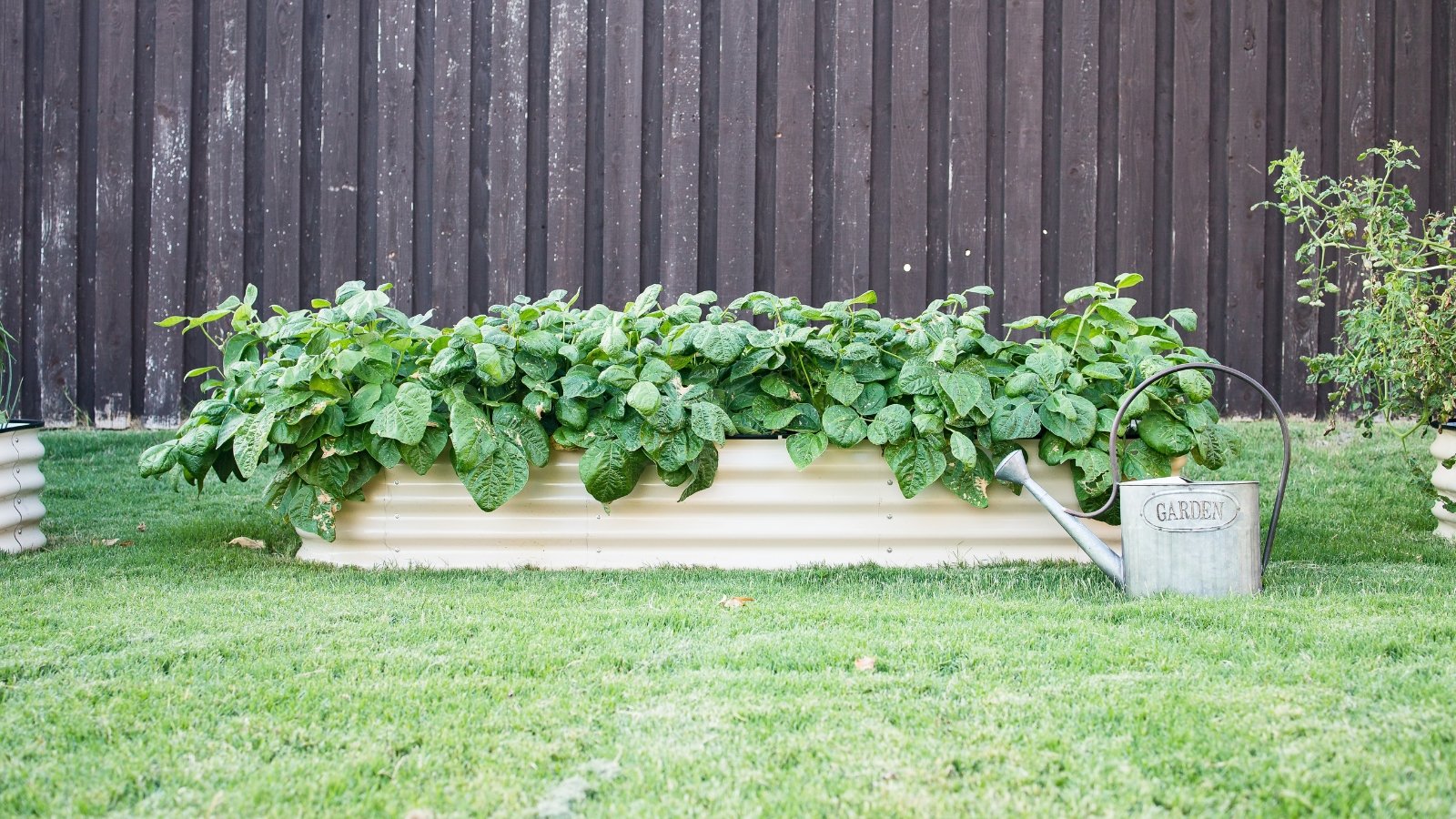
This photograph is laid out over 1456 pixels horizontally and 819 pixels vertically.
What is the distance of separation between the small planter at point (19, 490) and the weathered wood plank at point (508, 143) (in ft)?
5.28

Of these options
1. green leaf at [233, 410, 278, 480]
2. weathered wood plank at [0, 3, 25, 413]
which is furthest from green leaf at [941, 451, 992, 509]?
weathered wood plank at [0, 3, 25, 413]

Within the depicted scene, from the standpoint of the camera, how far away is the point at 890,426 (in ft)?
7.16

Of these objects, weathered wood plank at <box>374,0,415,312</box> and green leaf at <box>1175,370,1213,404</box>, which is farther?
weathered wood plank at <box>374,0,415,312</box>

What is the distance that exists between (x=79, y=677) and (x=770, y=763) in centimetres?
98

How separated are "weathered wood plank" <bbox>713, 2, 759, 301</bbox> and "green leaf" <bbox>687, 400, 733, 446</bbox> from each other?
1574mm

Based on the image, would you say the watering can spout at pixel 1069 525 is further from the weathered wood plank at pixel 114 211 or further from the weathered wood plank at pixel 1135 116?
the weathered wood plank at pixel 114 211

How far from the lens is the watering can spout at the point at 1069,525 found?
1933 millimetres

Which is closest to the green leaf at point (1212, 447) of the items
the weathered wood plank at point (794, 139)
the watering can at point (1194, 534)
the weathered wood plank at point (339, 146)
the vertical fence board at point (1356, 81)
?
the watering can at point (1194, 534)

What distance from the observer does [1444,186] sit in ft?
12.2

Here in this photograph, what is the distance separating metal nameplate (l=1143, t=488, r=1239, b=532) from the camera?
1821 mm

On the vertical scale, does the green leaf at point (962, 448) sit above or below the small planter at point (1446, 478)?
above

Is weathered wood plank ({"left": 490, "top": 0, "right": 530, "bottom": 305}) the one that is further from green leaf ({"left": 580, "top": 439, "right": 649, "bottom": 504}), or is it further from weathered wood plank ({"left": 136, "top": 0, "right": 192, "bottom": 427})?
green leaf ({"left": 580, "top": 439, "right": 649, "bottom": 504})

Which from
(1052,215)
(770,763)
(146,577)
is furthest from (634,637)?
(1052,215)

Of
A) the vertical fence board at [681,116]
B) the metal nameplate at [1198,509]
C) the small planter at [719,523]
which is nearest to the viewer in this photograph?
the metal nameplate at [1198,509]
